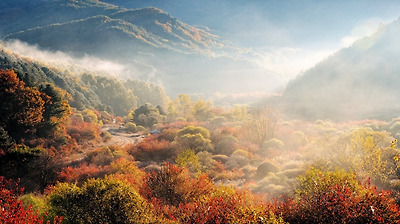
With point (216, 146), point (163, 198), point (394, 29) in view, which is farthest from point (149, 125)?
point (394, 29)

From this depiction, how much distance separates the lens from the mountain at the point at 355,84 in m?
121

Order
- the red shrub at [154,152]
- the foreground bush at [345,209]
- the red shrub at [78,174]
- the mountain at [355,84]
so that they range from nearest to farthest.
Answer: the foreground bush at [345,209]
the red shrub at [78,174]
the red shrub at [154,152]
the mountain at [355,84]

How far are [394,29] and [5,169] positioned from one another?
21792cm

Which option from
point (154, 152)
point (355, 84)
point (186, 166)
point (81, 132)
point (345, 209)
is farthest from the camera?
point (355, 84)

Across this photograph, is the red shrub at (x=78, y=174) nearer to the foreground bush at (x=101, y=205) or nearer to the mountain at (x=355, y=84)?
the foreground bush at (x=101, y=205)

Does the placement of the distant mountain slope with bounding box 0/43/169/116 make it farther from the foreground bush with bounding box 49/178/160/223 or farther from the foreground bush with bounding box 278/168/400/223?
the foreground bush with bounding box 278/168/400/223

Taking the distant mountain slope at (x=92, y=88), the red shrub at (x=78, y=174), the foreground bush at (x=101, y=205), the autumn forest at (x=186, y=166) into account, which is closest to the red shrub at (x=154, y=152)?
the autumn forest at (x=186, y=166)

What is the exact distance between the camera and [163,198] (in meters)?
17.0

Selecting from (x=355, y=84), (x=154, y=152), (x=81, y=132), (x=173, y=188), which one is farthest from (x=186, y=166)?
(x=355, y=84)

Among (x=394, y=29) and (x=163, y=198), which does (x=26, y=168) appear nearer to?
(x=163, y=198)

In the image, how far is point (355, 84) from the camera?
14450cm

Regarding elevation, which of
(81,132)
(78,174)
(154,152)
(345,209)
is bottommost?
(154,152)

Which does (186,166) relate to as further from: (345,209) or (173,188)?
(345,209)

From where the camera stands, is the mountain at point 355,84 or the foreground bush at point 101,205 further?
the mountain at point 355,84
